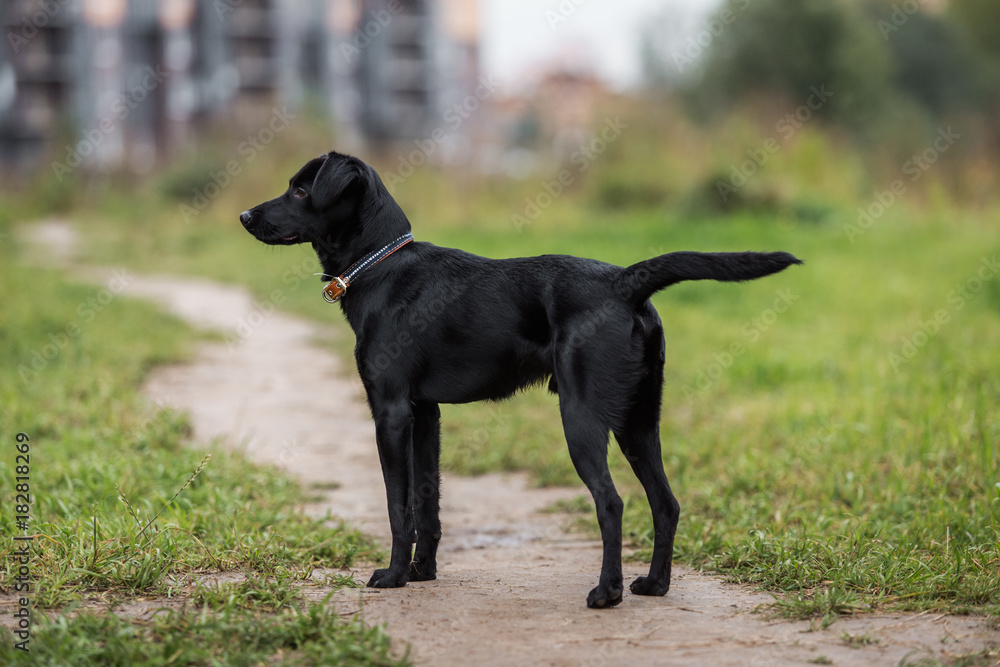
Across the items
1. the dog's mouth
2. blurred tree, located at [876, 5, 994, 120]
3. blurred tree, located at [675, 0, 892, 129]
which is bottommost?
the dog's mouth

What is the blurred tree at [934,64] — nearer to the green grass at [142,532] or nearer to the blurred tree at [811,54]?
the blurred tree at [811,54]

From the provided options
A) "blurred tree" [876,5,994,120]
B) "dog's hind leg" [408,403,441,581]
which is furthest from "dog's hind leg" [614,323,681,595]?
"blurred tree" [876,5,994,120]

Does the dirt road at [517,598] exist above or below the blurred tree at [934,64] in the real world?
below

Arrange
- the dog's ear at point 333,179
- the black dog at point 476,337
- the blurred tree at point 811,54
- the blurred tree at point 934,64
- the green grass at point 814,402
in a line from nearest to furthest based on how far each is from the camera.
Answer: the black dog at point 476,337 < the dog's ear at point 333,179 < the green grass at point 814,402 < the blurred tree at point 811,54 < the blurred tree at point 934,64

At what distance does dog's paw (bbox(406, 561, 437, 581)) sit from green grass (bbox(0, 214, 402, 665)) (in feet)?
0.86

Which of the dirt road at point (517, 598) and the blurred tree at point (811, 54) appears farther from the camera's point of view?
the blurred tree at point (811, 54)

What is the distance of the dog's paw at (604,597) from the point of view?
10.1 ft

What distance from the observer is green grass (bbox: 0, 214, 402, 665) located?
2.64 metres

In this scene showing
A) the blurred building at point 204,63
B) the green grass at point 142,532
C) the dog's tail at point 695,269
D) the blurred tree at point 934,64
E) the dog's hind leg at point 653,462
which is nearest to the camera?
the green grass at point 142,532

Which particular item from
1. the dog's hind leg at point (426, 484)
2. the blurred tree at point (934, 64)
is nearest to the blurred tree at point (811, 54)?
the blurred tree at point (934, 64)

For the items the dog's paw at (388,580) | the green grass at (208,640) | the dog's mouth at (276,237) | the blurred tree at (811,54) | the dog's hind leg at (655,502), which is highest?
the blurred tree at (811,54)

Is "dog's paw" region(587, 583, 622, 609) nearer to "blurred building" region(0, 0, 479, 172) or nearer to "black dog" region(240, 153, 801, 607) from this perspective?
"black dog" region(240, 153, 801, 607)

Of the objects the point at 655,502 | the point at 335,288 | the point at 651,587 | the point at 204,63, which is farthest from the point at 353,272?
the point at 204,63

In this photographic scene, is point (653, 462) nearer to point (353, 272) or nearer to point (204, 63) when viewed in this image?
point (353, 272)
